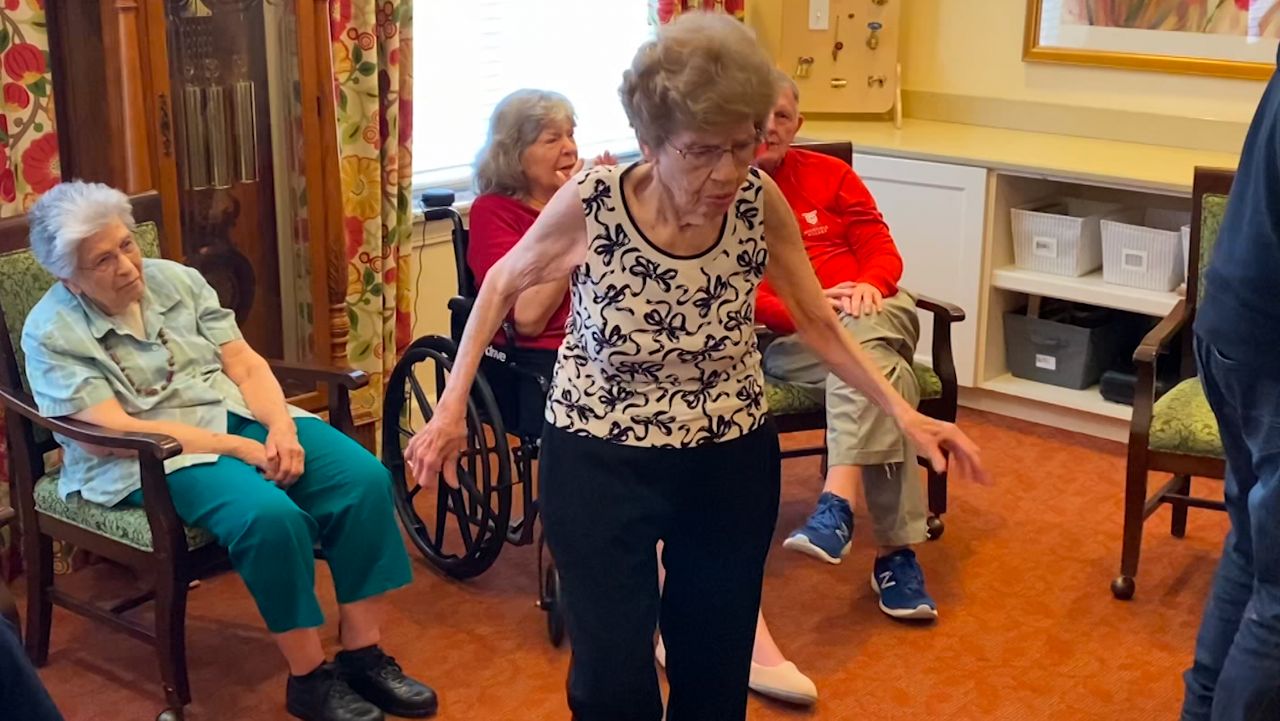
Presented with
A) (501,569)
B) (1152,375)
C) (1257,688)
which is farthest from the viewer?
(501,569)

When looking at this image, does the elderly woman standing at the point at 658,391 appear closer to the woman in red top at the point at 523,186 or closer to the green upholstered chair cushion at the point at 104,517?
the green upholstered chair cushion at the point at 104,517

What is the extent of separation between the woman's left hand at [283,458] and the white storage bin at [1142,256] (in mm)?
2277

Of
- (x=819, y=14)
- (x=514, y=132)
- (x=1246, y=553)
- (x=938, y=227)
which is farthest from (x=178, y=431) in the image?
(x=819, y=14)

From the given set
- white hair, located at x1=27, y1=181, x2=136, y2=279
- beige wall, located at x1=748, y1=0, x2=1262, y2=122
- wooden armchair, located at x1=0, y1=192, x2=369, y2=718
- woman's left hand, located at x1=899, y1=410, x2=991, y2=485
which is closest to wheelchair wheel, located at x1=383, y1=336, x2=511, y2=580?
wooden armchair, located at x1=0, y1=192, x2=369, y2=718

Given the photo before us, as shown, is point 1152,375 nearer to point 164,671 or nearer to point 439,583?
point 439,583

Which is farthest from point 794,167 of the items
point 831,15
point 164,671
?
point 164,671

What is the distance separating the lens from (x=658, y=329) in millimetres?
1712

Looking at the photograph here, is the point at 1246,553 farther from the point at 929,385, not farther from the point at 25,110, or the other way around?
the point at 25,110

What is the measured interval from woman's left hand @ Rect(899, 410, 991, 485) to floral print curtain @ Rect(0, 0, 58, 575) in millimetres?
1865

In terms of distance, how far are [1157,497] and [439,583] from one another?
158cm

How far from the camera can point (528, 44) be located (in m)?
4.05

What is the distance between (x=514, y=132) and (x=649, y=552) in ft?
4.15

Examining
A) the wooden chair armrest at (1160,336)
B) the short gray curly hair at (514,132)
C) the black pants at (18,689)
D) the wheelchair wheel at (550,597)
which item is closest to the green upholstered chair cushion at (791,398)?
the wooden chair armrest at (1160,336)

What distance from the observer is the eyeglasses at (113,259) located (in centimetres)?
244
